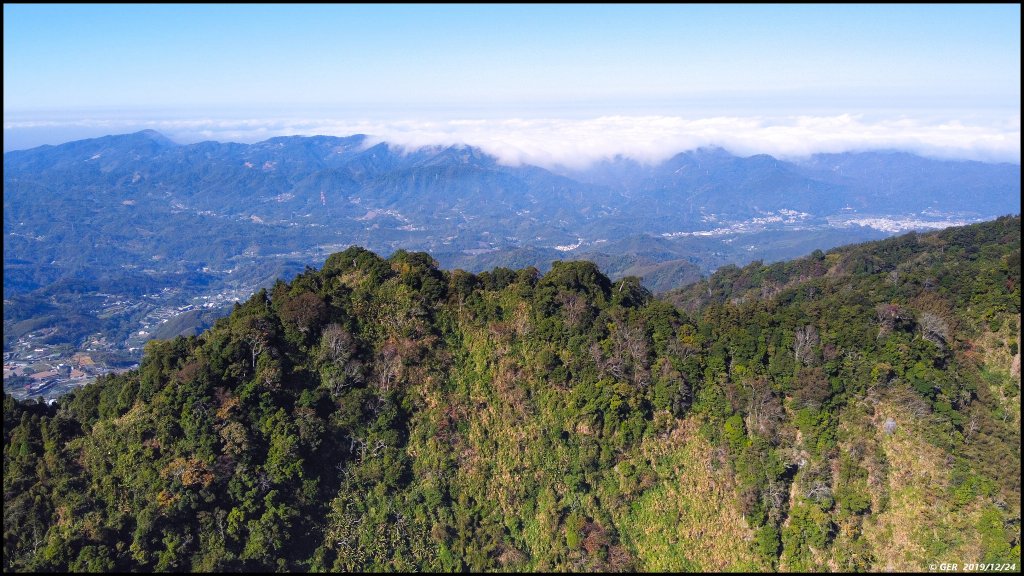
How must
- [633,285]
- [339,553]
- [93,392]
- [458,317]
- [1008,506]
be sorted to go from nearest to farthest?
[1008,506]
[339,553]
[93,392]
[458,317]
[633,285]

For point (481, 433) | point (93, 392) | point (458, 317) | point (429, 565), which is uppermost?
point (458, 317)

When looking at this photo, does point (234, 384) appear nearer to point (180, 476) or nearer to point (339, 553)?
point (180, 476)

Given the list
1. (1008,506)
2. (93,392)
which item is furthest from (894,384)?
(93,392)

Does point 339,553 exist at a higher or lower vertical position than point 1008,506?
lower

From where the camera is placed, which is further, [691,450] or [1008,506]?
[691,450]

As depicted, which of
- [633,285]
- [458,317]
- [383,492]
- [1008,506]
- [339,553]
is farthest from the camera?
[633,285]

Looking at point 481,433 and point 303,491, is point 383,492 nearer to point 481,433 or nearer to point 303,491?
point 303,491
